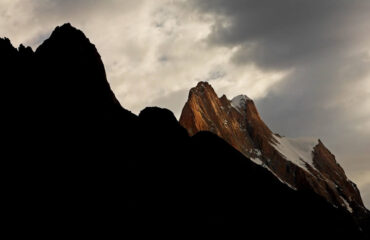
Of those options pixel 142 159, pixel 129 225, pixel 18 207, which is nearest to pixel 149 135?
pixel 142 159

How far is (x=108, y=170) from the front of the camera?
4625 cm

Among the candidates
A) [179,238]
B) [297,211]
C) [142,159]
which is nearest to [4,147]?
[142,159]

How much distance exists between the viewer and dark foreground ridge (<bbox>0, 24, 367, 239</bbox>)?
138 ft

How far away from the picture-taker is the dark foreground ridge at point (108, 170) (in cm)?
A: 4203

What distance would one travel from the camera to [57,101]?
171 feet

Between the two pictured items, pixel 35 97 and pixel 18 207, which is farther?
pixel 35 97

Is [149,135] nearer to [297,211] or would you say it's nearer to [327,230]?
[297,211]

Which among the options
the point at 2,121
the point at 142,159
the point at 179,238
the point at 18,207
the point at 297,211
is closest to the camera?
the point at 18,207

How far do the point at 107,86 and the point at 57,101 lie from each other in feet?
37.5

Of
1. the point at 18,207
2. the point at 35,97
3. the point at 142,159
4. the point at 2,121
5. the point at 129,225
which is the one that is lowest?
the point at 129,225

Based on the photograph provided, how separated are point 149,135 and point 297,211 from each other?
18.8 m

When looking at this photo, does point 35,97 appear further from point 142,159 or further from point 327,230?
point 327,230

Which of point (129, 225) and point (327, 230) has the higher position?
point (129, 225)

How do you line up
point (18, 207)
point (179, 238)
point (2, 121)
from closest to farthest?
point (18, 207), point (179, 238), point (2, 121)
